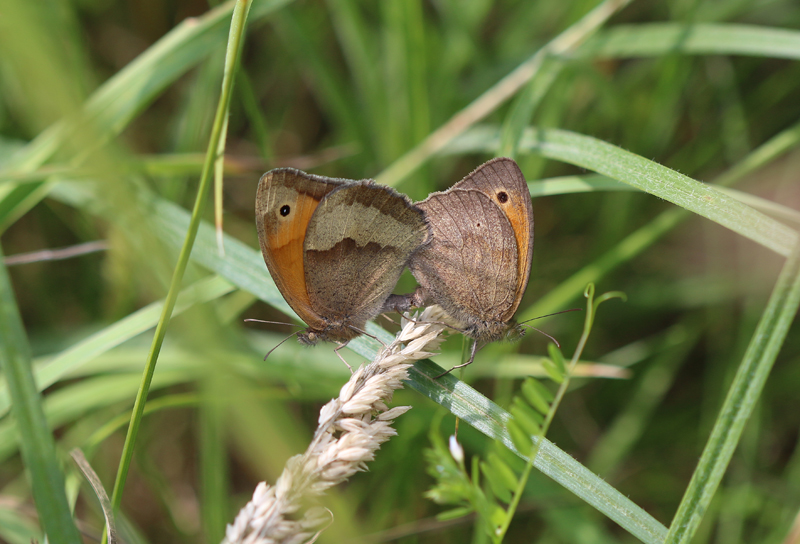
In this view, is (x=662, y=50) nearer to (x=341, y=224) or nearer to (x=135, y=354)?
(x=341, y=224)

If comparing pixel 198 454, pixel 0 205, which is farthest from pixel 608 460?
pixel 0 205

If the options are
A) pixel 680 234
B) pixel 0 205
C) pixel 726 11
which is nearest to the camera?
pixel 0 205

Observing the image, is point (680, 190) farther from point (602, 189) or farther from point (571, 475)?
point (571, 475)

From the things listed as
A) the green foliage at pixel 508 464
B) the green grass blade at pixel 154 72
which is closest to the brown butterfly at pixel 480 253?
the green foliage at pixel 508 464

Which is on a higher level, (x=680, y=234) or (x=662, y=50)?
(x=662, y=50)

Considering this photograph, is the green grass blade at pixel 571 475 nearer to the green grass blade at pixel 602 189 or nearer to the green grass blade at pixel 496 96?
the green grass blade at pixel 602 189

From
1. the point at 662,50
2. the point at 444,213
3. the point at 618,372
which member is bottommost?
the point at 618,372
